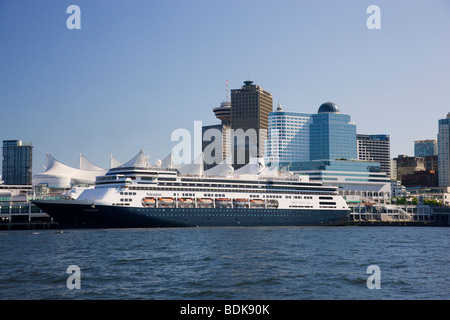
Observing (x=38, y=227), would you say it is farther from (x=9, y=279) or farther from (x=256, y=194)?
(x=9, y=279)

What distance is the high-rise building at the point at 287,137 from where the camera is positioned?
183125 millimetres

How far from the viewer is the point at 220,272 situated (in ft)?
86.0

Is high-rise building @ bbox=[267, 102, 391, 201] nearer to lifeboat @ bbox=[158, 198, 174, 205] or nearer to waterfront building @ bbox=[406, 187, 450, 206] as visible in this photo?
waterfront building @ bbox=[406, 187, 450, 206]

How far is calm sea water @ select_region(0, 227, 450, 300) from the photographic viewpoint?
824 inches

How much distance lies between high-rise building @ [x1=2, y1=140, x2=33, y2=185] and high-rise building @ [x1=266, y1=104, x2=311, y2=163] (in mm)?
88045

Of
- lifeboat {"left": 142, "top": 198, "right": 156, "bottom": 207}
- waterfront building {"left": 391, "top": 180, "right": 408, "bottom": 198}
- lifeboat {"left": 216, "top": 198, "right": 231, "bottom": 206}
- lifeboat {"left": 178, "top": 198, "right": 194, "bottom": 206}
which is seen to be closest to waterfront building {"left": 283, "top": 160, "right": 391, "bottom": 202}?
waterfront building {"left": 391, "top": 180, "right": 408, "bottom": 198}

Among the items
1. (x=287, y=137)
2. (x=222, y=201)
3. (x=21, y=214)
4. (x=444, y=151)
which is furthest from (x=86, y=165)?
(x=444, y=151)

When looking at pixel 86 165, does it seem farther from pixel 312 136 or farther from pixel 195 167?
pixel 312 136

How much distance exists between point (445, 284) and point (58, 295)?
1688 cm

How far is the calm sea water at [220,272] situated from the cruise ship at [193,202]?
27.6 meters

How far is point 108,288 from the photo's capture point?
72.0 ft

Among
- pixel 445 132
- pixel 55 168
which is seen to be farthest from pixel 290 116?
pixel 55 168

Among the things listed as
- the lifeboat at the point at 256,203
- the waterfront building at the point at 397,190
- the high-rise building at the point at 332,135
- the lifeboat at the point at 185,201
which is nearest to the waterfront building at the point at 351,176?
the waterfront building at the point at 397,190

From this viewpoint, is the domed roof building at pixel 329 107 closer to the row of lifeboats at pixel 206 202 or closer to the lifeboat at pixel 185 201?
the row of lifeboats at pixel 206 202
